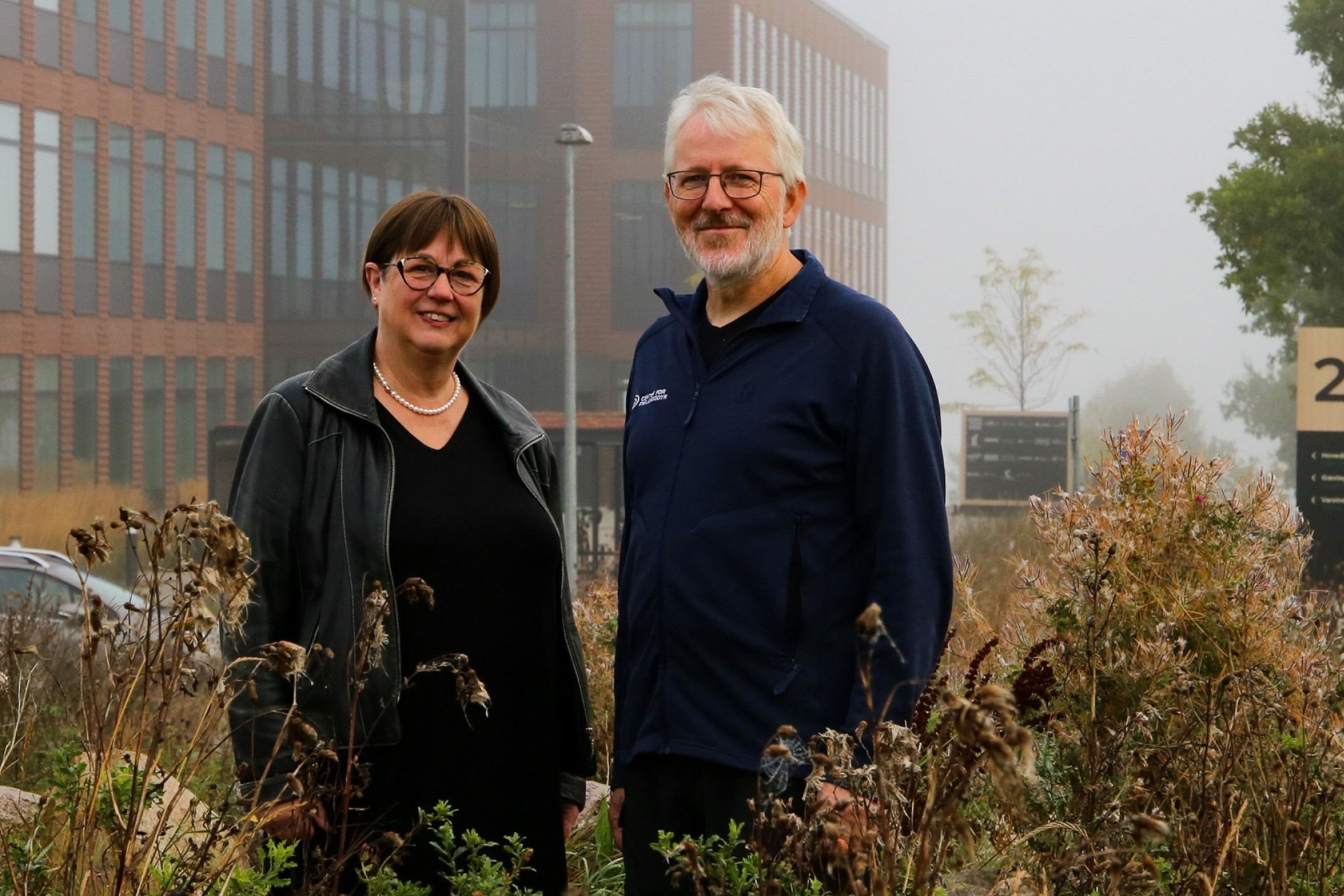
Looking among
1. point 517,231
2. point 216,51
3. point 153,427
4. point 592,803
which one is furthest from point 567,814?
point 517,231

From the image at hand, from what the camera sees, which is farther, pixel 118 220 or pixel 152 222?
pixel 152 222

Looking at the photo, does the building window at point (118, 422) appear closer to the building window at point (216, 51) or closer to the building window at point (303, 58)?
the building window at point (216, 51)

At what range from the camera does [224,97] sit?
4141cm

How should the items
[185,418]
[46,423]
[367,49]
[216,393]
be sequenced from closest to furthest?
1. [46,423]
2. [185,418]
3. [216,393]
4. [367,49]

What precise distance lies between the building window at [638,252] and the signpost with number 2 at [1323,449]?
3741 cm

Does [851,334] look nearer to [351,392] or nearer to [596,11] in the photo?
[351,392]

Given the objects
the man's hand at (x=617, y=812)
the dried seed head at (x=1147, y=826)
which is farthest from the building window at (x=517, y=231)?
the dried seed head at (x=1147, y=826)

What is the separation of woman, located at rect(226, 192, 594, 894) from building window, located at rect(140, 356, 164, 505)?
119 feet

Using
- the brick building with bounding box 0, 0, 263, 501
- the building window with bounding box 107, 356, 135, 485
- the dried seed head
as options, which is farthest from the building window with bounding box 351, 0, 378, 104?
the dried seed head

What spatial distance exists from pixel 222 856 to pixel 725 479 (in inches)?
45.1

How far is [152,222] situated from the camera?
38875mm

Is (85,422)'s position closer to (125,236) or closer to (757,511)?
(125,236)

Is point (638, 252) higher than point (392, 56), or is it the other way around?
point (392, 56)

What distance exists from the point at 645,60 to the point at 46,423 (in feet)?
86.0
